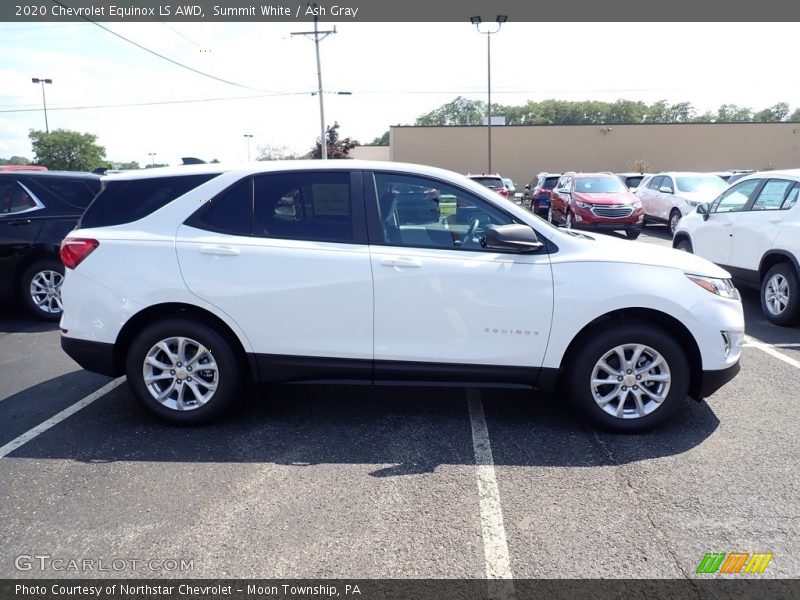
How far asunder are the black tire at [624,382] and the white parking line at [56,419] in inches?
148

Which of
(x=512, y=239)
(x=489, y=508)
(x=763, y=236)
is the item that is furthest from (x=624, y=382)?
(x=763, y=236)

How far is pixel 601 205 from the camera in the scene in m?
15.2

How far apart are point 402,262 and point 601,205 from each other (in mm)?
12642

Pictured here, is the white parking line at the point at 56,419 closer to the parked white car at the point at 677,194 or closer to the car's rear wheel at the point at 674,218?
the parked white car at the point at 677,194

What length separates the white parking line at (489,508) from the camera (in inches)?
107

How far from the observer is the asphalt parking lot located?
2787 millimetres

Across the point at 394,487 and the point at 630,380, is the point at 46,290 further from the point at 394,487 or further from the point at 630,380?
the point at 630,380

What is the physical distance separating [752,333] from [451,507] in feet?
16.8

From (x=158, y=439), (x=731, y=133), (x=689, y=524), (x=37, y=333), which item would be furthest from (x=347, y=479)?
(x=731, y=133)

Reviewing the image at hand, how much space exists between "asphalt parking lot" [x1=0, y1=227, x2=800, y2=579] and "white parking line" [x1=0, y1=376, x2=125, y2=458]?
0.02 m

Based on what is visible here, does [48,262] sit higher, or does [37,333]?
[48,262]

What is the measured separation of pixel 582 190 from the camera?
16.3 meters

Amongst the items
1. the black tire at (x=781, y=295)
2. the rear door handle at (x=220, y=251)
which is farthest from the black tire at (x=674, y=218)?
the rear door handle at (x=220, y=251)

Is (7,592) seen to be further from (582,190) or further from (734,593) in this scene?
(582,190)
